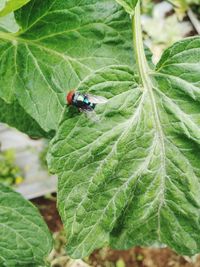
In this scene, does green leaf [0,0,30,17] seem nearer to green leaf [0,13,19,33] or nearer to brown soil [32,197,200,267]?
green leaf [0,13,19,33]

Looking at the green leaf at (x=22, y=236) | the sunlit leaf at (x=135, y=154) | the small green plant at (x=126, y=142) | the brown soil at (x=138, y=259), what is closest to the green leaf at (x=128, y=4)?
the small green plant at (x=126, y=142)

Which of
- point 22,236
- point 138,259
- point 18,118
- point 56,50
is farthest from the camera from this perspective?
point 138,259

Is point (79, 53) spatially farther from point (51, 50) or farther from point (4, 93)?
point (4, 93)

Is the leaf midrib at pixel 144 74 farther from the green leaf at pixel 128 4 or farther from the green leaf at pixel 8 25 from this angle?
the green leaf at pixel 8 25

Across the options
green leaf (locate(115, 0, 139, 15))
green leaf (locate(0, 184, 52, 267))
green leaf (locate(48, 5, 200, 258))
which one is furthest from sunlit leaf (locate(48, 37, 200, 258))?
green leaf (locate(0, 184, 52, 267))

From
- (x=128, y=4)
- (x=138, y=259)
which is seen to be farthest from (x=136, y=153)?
(x=138, y=259)

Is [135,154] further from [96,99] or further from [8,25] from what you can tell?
[8,25]

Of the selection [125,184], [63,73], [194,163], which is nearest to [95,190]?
[125,184]
